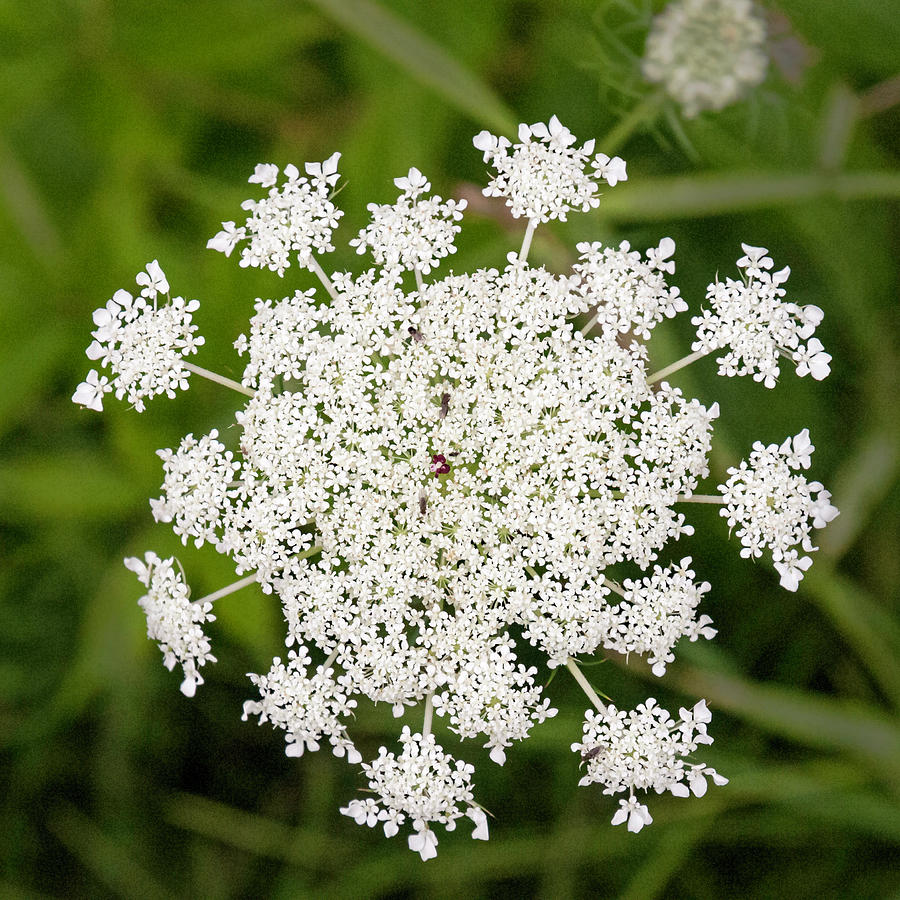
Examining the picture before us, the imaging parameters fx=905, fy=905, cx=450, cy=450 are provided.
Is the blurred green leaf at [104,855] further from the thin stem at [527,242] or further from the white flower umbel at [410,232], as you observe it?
the thin stem at [527,242]

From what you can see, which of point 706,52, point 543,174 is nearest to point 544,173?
point 543,174

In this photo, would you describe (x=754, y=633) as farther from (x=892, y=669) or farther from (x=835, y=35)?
(x=835, y=35)

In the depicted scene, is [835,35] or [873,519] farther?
[873,519]

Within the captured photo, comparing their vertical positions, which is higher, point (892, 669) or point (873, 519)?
point (873, 519)

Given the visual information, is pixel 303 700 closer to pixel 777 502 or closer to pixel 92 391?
pixel 92 391

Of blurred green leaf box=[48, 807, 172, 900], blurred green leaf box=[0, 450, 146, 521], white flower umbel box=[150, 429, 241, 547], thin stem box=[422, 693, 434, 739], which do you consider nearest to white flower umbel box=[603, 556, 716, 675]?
thin stem box=[422, 693, 434, 739]

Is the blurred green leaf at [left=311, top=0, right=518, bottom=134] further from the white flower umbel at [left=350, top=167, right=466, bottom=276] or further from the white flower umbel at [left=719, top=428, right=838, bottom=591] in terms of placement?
the white flower umbel at [left=719, top=428, right=838, bottom=591]

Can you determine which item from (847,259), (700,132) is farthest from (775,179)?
(847,259)
